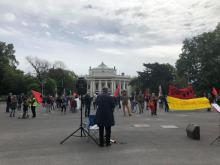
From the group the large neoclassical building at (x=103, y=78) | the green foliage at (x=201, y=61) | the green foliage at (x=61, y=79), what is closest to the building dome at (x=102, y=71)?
the large neoclassical building at (x=103, y=78)

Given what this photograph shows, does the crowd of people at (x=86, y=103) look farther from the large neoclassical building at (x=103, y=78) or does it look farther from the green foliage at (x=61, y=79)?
the large neoclassical building at (x=103, y=78)

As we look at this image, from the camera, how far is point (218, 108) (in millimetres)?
12016

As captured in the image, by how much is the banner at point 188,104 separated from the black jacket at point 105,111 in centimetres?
448

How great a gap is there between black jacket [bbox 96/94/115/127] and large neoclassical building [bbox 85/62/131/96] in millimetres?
167223

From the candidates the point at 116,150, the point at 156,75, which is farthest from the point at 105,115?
the point at 156,75

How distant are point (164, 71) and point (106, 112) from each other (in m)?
108

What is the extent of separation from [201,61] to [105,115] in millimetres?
52709

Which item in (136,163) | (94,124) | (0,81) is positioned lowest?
(136,163)

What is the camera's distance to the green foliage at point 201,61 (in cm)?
5831

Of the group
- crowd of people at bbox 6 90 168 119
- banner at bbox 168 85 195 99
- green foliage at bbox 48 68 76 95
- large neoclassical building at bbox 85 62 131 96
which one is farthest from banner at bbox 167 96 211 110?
large neoclassical building at bbox 85 62 131 96

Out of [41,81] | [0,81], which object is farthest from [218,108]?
[41,81]

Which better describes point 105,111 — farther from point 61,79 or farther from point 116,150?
point 61,79

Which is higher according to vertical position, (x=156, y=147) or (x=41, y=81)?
(x=41, y=81)

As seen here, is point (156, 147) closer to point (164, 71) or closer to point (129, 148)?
point (129, 148)
